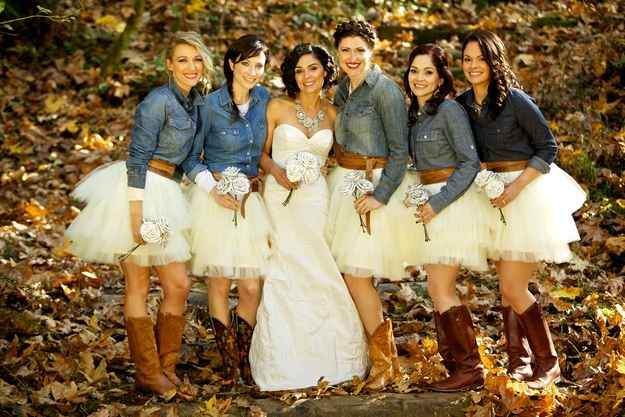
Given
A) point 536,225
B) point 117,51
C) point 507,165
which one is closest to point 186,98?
point 507,165

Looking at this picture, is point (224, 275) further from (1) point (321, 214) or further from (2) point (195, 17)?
(2) point (195, 17)

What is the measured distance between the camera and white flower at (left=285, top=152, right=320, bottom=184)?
513 centimetres

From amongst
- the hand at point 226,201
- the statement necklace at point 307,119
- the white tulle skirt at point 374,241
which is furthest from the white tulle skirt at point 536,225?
the hand at point 226,201

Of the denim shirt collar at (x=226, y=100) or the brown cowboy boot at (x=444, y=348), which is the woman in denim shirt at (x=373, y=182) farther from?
the denim shirt collar at (x=226, y=100)

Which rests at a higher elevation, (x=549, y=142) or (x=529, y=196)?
(x=549, y=142)

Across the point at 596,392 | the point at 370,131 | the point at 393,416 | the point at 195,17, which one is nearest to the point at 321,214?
the point at 370,131

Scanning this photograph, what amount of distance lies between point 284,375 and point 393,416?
819 mm

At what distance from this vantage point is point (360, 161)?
5.27 metres

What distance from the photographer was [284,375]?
529cm

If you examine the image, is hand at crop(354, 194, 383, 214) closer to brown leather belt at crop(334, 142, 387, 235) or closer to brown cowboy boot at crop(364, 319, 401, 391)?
brown leather belt at crop(334, 142, 387, 235)

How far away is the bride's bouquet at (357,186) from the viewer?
5098 millimetres

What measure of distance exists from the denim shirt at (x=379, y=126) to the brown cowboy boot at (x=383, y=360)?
2.83 ft

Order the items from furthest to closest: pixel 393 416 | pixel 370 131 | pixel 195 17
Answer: pixel 195 17, pixel 370 131, pixel 393 416

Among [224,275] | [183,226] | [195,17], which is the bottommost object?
[224,275]
